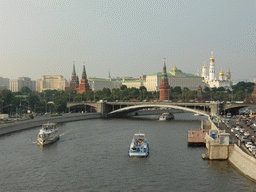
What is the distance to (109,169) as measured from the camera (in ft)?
118

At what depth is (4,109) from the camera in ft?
303

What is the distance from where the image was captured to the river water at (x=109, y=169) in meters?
30.8

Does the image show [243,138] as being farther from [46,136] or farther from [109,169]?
[46,136]

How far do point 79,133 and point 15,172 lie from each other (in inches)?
1086

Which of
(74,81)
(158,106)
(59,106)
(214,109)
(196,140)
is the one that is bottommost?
(196,140)

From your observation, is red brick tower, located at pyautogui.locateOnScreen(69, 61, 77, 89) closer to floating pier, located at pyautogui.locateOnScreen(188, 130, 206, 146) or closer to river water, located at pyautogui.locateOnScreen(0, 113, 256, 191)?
river water, located at pyautogui.locateOnScreen(0, 113, 256, 191)

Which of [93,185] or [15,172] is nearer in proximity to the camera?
[93,185]

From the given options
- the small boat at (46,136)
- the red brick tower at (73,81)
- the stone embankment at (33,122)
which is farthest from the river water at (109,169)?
the red brick tower at (73,81)

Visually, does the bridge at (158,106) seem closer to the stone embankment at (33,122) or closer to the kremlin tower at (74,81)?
the stone embankment at (33,122)

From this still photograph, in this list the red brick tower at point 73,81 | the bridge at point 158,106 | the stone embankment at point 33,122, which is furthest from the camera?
the red brick tower at point 73,81

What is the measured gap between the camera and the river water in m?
30.8

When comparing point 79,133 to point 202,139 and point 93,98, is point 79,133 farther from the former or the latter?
point 93,98

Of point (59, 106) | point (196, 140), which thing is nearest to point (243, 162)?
point (196, 140)

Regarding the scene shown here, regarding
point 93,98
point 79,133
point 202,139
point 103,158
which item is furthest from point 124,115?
point 103,158
